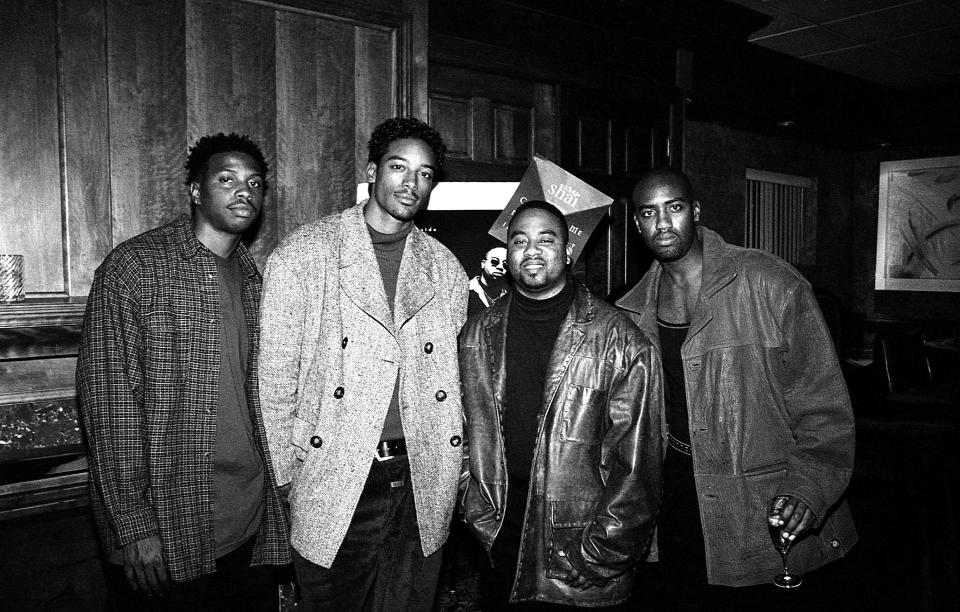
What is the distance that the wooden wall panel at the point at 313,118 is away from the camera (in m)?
3.10

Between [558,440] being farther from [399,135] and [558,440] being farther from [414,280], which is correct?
[399,135]

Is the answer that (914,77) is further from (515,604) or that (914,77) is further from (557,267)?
(515,604)

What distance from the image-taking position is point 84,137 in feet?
8.49

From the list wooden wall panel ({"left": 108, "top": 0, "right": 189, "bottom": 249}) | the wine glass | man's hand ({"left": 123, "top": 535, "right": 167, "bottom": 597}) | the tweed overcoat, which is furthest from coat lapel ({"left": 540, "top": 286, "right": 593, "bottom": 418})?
wooden wall panel ({"left": 108, "top": 0, "right": 189, "bottom": 249})

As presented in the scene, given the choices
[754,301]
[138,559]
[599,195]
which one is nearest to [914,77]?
[599,195]

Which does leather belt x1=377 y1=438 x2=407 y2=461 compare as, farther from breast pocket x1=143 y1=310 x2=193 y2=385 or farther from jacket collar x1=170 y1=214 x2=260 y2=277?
jacket collar x1=170 y1=214 x2=260 y2=277

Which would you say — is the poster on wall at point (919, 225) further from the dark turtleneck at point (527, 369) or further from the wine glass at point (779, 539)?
the dark turtleneck at point (527, 369)

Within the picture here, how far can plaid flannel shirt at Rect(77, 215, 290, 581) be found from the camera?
73.5 inches

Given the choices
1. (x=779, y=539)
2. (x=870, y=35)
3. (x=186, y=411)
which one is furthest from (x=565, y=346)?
(x=870, y=35)

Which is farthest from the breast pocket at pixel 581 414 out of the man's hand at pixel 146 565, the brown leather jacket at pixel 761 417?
the man's hand at pixel 146 565

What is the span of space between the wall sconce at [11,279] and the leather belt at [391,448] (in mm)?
1579

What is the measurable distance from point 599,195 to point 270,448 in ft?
6.40

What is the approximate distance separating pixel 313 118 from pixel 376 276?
1.37 meters

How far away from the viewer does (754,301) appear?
2152mm
